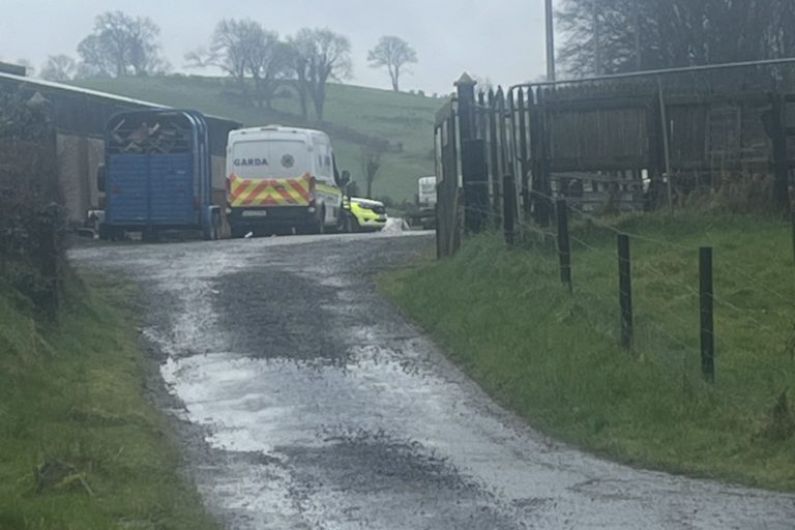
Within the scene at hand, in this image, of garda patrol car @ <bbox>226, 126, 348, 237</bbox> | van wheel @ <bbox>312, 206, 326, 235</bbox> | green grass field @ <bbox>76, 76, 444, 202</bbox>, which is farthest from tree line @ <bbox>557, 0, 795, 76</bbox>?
green grass field @ <bbox>76, 76, 444, 202</bbox>

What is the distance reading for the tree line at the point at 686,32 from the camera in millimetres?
45219

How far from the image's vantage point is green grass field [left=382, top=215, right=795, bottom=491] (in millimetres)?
11281

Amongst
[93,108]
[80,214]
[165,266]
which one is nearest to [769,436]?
[165,266]

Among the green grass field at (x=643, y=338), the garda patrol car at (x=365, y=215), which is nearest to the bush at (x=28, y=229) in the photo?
the green grass field at (x=643, y=338)

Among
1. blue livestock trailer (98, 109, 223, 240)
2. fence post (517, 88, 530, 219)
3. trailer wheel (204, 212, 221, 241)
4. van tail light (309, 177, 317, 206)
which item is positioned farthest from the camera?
van tail light (309, 177, 317, 206)

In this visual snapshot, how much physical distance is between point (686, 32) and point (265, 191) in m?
18.2

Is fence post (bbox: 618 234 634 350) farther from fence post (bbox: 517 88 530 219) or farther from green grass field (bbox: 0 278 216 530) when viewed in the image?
fence post (bbox: 517 88 530 219)

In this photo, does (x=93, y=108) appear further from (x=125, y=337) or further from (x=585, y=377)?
(x=585, y=377)

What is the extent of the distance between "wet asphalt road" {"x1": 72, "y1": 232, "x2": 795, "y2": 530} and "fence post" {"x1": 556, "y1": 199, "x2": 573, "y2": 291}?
1.59 metres

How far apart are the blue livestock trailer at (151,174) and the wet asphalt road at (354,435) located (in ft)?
38.5

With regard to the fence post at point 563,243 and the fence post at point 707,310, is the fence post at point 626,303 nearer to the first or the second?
the fence post at point 707,310

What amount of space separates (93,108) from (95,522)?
3279 cm

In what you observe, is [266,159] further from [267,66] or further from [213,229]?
[267,66]

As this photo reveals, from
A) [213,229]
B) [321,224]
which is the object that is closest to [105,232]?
[213,229]
